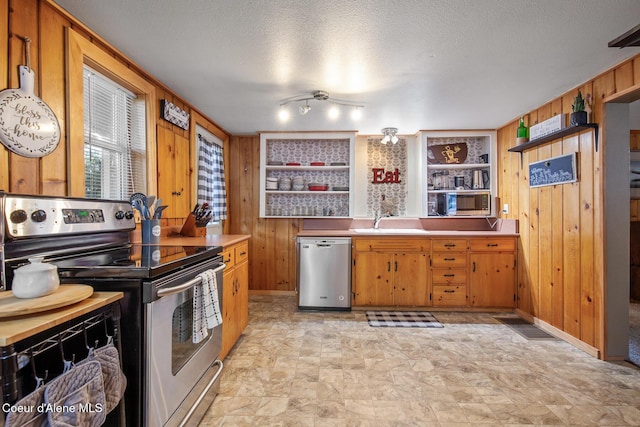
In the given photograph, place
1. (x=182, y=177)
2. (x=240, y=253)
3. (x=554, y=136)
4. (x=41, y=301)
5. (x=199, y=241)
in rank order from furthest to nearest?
(x=182, y=177) → (x=554, y=136) → (x=240, y=253) → (x=199, y=241) → (x=41, y=301)

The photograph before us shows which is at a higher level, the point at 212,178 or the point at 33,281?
the point at 212,178

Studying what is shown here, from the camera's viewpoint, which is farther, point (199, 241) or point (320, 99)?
point (320, 99)

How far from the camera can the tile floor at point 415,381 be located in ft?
5.61

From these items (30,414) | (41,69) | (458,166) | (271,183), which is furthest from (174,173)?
(458,166)

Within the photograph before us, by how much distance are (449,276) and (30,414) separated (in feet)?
11.9

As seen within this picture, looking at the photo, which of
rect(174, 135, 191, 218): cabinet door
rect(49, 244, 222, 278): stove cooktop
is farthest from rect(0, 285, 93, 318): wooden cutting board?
rect(174, 135, 191, 218): cabinet door

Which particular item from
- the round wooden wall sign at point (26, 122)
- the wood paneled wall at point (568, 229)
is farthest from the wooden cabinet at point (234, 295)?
the wood paneled wall at point (568, 229)

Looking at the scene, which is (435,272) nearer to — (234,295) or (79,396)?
(234,295)

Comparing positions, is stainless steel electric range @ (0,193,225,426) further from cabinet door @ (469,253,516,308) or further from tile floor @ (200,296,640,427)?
cabinet door @ (469,253,516,308)

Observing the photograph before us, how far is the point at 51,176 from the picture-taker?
61.7 inches

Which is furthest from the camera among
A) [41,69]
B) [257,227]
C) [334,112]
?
[257,227]

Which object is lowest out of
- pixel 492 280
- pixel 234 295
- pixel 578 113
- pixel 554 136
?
pixel 492 280

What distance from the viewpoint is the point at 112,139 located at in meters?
2.10

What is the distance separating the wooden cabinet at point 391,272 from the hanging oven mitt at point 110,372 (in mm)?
2792
